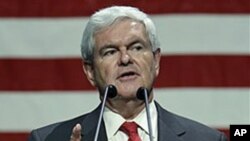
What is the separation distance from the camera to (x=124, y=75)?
1527mm

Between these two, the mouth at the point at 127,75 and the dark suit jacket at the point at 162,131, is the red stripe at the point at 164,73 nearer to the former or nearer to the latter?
the dark suit jacket at the point at 162,131

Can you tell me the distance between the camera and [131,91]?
1.53 metres

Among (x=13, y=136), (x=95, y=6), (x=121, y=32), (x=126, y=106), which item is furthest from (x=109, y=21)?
(x=13, y=136)

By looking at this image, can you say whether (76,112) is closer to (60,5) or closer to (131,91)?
(60,5)

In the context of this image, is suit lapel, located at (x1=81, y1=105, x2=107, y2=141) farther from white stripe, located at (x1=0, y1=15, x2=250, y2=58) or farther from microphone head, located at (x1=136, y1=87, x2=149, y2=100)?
white stripe, located at (x1=0, y1=15, x2=250, y2=58)

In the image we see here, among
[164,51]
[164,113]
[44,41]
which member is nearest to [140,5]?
[164,51]

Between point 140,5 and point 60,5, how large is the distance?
0.24 meters

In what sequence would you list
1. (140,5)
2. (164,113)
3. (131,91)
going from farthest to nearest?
(140,5) < (164,113) < (131,91)

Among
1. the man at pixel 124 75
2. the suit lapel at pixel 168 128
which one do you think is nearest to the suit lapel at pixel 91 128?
the man at pixel 124 75

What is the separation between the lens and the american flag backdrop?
2.32m

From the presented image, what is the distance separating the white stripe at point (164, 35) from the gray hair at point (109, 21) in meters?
0.75

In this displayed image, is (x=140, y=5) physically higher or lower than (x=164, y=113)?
higher

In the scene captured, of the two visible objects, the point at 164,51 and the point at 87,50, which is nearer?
the point at 87,50

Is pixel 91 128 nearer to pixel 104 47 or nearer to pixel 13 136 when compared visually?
pixel 104 47
